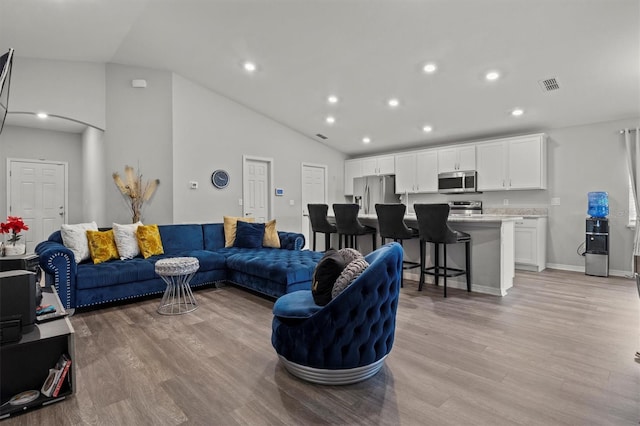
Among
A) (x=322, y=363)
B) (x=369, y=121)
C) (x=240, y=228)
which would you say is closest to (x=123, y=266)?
(x=240, y=228)

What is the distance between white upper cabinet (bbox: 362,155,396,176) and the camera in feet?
24.1

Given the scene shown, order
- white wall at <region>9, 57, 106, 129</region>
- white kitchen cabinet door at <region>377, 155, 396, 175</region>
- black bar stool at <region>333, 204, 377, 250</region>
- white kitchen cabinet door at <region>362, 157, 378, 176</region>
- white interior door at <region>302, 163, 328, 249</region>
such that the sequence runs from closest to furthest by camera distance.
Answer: white wall at <region>9, 57, 106, 129</region> → black bar stool at <region>333, 204, 377, 250</region> → white kitchen cabinet door at <region>377, 155, 396, 175</region> → white interior door at <region>302, 163, 328, 249</region> → white kitchen cabinet door at <region>362, 157, 378, 176</region>

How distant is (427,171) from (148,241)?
5.15 meters

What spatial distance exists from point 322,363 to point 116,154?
4852 millimetres

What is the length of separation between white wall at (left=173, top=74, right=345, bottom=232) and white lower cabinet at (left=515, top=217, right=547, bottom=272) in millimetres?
4182

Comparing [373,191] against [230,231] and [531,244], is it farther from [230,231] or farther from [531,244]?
[230,231]

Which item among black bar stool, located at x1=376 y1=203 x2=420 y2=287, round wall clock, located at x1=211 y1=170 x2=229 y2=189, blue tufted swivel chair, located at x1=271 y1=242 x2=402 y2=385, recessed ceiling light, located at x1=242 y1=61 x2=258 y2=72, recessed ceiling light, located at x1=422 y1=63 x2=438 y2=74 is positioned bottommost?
blue tufted swivel chair, located at x1=271 y1=242 x2=402 y2=385

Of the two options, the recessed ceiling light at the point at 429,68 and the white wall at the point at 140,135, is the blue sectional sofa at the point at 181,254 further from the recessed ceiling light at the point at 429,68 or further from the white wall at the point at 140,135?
the recessed ceiling light at the point at 429,68

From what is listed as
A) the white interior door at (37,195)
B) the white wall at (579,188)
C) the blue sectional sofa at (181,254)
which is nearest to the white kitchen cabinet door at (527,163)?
the white wall at (579,188)

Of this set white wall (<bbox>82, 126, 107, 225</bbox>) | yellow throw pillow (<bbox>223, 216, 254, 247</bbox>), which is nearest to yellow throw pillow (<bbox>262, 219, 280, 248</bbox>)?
yellow throw pillow (<bbox>223, 216, 254, 247</bbox>)

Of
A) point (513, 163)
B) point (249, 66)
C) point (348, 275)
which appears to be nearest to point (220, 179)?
point (249, 66)

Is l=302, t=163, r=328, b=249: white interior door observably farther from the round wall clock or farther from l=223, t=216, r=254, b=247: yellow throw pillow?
l=223, t=216, r=254, b=247: yellow throw pillow

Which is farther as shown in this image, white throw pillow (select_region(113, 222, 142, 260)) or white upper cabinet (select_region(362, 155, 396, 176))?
white upper cabinet (select_region(362, 155, 396, 176))

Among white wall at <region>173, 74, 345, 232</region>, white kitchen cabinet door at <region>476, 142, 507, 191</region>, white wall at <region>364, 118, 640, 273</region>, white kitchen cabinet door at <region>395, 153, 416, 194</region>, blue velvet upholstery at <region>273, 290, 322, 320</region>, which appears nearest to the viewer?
blue velvet upholstery at <region>273, 290, 322, 320</region>
